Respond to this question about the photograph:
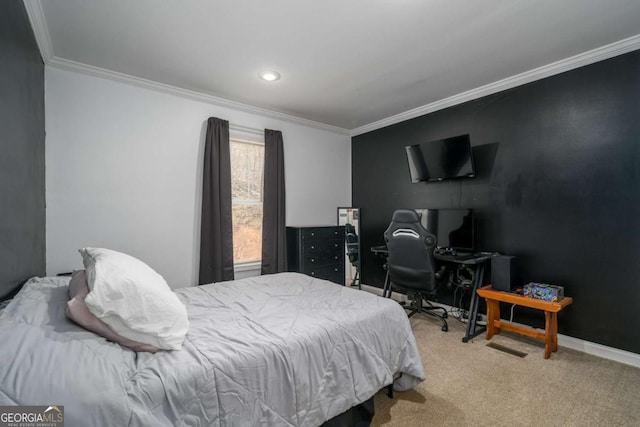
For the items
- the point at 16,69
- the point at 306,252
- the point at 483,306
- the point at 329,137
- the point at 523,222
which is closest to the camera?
the point at 16,69

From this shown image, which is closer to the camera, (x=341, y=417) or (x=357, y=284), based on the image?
(x=341, y=417)

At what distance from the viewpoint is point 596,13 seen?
2.04m

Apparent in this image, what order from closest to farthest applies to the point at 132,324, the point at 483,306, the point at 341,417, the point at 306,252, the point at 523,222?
the point at 132,324 < the point at 341,417 < the point at 523,222 < the point at 483,306 < the point at 306,252

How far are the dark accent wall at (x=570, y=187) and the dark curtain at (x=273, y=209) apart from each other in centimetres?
211

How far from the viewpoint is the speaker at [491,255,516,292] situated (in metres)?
2.82

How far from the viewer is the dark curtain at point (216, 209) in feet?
10.9

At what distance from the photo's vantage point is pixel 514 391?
2.04m

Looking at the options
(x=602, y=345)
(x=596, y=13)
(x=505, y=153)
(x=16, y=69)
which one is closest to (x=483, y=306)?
(x=602, y=345)

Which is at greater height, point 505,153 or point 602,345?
point 505,153

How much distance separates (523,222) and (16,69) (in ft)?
13.6

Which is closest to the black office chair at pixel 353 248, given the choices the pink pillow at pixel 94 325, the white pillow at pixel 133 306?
the white pillow at pixel 133 306

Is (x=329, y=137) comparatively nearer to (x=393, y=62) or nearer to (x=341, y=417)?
(x=393, y=62)

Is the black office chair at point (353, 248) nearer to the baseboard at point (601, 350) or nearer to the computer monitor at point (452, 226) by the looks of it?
the computer monitor at point (452, 226)

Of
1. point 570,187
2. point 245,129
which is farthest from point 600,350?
point 245,129
